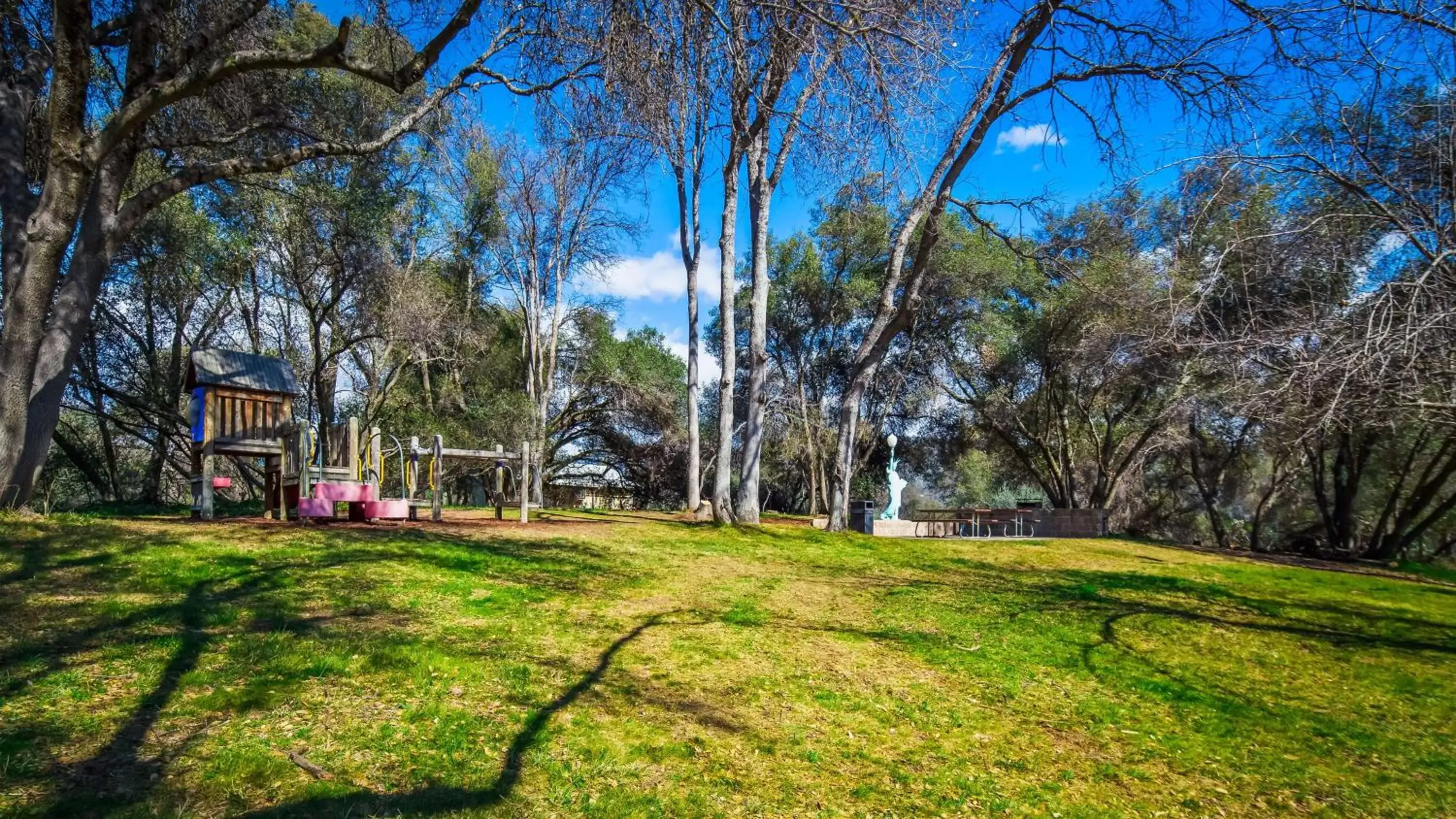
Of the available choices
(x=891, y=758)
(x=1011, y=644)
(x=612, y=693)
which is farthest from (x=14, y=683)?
(x=1011, y=644)

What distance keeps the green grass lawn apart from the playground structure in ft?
6.01

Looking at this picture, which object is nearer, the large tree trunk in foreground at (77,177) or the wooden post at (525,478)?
the large tree trunk in foreground at (77,177)

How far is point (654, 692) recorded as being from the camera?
3.84 m

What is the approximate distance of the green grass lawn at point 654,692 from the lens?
2791 millimetres

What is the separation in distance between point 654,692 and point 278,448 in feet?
25.6

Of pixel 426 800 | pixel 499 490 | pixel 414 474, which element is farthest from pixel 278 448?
pixel 426 800

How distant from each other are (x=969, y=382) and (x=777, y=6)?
772 inches

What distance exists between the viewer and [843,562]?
838cm

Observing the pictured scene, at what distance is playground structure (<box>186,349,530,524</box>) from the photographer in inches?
336

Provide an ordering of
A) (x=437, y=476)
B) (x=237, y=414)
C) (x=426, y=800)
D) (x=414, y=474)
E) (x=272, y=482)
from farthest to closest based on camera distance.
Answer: (x=414, y=474), (x=437, y=476), (x=272, y=482), (x=237, y=414), (x=426, y=800)

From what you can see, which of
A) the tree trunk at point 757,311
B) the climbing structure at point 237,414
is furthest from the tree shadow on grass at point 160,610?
the tree trunk at point 757,311

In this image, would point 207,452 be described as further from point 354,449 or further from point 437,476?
point 437,476

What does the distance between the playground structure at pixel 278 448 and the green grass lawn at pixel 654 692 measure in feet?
6.01

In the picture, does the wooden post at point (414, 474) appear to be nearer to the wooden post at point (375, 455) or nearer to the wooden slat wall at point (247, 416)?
the wooden post at point (375, 455)
